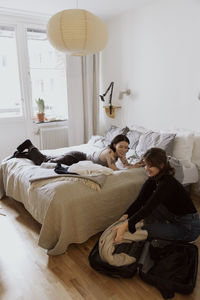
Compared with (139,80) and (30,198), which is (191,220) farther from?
(139,80)

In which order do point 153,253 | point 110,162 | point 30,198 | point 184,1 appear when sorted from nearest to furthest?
point 153,253 → point 30,198 → point 110,162 → point 184,1

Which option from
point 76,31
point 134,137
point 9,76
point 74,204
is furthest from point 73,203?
point 9,76

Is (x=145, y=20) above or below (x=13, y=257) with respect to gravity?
above

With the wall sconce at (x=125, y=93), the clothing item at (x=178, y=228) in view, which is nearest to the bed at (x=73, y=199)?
the clothing item at (x=178, y=228)

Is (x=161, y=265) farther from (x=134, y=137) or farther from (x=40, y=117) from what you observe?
(x=40, y=117)

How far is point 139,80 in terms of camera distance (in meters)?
3.68

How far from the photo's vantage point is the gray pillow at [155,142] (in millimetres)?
2900

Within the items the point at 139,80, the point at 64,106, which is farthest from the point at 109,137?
the point at 64,106

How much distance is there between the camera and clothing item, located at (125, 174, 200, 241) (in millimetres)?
1804

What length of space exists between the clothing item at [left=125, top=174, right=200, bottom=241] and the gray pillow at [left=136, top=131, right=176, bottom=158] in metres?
1.00

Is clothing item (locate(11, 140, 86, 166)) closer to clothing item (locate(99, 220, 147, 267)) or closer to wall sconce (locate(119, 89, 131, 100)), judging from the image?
clothing item (locate(99, 220, 147, 267))

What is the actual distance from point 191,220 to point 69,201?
0.96 metres

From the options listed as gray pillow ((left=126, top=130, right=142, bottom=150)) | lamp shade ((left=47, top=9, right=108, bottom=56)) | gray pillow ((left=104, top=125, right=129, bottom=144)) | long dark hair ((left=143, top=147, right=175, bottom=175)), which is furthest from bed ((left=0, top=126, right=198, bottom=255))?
lamp shade ((left=47, top=9, right=108, bottom=56))

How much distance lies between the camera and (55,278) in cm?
183
